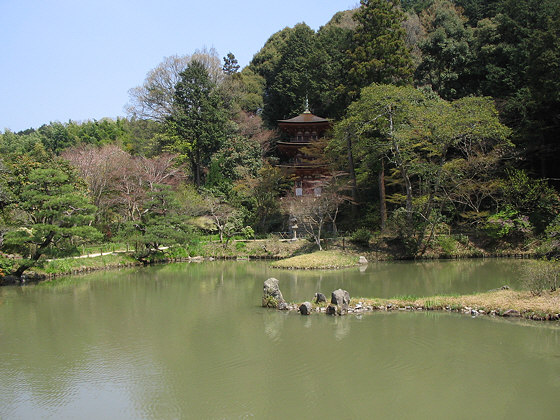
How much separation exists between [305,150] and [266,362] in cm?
1900

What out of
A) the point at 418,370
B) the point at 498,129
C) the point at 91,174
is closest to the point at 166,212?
the point at 91,174

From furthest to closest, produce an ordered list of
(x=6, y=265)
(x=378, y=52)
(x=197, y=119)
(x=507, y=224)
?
(x=197, y=119), (x=378, y=52), (x=507, y=224), (x=6, y=265)

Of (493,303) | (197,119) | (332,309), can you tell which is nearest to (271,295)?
(332,309)

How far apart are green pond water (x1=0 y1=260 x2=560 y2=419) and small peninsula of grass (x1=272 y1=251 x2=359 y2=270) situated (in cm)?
526


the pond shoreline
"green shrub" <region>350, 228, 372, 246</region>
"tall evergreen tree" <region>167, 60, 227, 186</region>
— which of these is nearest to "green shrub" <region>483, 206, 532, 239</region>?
"green shrub" <region>350, 228, 372, 246</region>

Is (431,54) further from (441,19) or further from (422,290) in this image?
(422,290)

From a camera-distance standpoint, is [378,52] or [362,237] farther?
[378,52]

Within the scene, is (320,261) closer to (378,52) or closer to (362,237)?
(362,237)

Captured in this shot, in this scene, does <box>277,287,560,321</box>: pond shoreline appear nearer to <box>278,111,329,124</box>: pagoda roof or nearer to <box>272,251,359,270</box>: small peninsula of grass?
<box>272,251,359,270</box>: small peninsula of grass

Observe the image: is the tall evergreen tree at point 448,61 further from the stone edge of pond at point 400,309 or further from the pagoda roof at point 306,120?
the stone edge of pond at point 400,309

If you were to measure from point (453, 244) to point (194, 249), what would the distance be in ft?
41.1

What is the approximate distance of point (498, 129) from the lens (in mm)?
17531

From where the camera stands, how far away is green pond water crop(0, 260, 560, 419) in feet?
20.0

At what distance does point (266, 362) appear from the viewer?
7.66 metres
